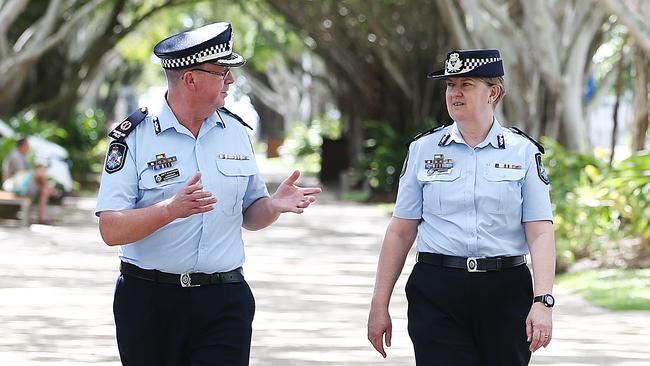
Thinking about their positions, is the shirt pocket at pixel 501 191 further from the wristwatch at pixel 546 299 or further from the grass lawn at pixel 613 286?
the grass lawn at pixel 613 286

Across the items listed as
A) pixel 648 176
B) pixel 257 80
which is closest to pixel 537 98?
pixel 648 176

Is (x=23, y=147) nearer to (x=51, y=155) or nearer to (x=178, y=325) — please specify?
(x=51, y=155)

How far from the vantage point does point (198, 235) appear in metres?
4.90

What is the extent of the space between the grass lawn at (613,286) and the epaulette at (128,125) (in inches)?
284

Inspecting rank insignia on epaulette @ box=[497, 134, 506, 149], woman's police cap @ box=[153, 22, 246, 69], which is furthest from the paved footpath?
woman's police cap @ box=[153, 22, 246, 69]

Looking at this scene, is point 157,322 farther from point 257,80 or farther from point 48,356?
point 257,80

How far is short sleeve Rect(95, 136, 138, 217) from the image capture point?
15.8ft

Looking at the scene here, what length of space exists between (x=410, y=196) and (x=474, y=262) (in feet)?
1.22

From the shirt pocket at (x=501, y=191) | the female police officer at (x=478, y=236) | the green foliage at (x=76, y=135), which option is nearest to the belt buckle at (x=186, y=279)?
the female police officer at (x=478, y=236)

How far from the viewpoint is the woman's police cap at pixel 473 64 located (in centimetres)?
518

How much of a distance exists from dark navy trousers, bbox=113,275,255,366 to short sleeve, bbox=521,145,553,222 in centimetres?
113

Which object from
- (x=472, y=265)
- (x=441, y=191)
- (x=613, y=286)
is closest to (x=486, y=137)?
(x=441, y=191)

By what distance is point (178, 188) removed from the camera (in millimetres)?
4848

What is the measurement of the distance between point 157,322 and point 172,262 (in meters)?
0.21
